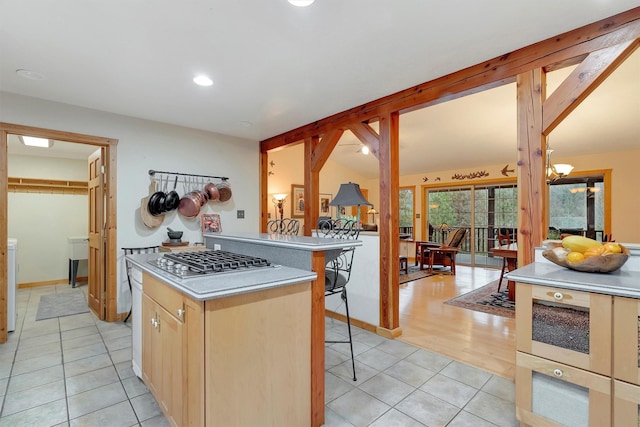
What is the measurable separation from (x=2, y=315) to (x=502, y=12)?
4778mm

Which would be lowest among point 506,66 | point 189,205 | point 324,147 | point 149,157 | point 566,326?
point 566,326

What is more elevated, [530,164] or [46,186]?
[46,186]

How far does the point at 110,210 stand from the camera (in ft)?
11.5

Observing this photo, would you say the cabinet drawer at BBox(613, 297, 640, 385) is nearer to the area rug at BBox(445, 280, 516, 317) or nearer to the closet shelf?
the area rug at BBox(445, 280, 516, 317)

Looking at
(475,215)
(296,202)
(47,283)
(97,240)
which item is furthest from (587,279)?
(47,283)

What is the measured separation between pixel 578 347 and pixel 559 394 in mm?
258

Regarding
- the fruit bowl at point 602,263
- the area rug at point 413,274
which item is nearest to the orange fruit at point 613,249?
the fruit bowl at point 602,263

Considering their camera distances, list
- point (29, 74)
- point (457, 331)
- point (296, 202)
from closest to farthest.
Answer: point (29, 74), point (457, 331), point (296, 202)

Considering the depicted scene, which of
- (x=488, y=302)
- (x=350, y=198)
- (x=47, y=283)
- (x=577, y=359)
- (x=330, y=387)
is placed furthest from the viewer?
(x=47, y=283)

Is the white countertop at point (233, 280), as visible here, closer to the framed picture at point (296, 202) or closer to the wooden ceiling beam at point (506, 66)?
the wooden ceiling beam at point (506, 66)

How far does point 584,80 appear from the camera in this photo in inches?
76.8

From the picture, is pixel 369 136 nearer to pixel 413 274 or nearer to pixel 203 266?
pixel 203 266

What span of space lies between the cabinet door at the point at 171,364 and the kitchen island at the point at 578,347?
1.69 metres

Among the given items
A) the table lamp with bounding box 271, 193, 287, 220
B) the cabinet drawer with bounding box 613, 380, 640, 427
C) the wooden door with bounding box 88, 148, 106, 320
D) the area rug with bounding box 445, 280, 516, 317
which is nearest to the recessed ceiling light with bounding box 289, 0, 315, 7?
the cabinet drawer with bounding box 613, 380, 640, 427
